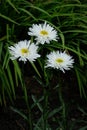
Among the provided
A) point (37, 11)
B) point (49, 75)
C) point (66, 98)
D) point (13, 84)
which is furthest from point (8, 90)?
point (37, 11)

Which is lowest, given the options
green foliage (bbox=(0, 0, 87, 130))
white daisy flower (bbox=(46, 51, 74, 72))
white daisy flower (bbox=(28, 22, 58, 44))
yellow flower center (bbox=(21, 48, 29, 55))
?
white daisy flower (bbox=(46, 51, 74, 72))

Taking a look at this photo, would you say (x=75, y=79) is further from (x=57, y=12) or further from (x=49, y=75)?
(x=57, y=12)

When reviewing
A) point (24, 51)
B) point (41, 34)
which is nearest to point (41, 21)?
point (41, 34)

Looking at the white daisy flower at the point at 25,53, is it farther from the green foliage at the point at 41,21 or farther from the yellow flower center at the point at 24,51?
the green foliage at the point at 41,21

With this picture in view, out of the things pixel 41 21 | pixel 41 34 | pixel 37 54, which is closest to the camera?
pixel 37 54

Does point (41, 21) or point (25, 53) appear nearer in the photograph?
point (25, 53)

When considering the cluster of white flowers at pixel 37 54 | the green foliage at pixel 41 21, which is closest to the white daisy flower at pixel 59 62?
the cluster of white flowers at pixel 37 54

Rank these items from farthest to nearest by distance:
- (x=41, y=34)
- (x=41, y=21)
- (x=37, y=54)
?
1. (x=41, y=21)
2. (x=41, y=34)
3. (x=37, y=54)

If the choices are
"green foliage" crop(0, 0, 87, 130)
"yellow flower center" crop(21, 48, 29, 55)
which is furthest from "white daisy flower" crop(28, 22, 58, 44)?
"green foliage" crop(0, 0, 87, 130)

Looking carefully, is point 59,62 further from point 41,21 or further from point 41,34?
point 41,21

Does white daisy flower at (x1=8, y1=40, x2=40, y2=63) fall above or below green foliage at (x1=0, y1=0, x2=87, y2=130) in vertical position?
below

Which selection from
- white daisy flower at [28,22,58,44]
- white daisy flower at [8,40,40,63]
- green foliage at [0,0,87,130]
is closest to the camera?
white daisy flower at [8,40,40,63]

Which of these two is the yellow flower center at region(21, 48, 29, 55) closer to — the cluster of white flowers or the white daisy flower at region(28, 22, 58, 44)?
the cluster of white flowers
